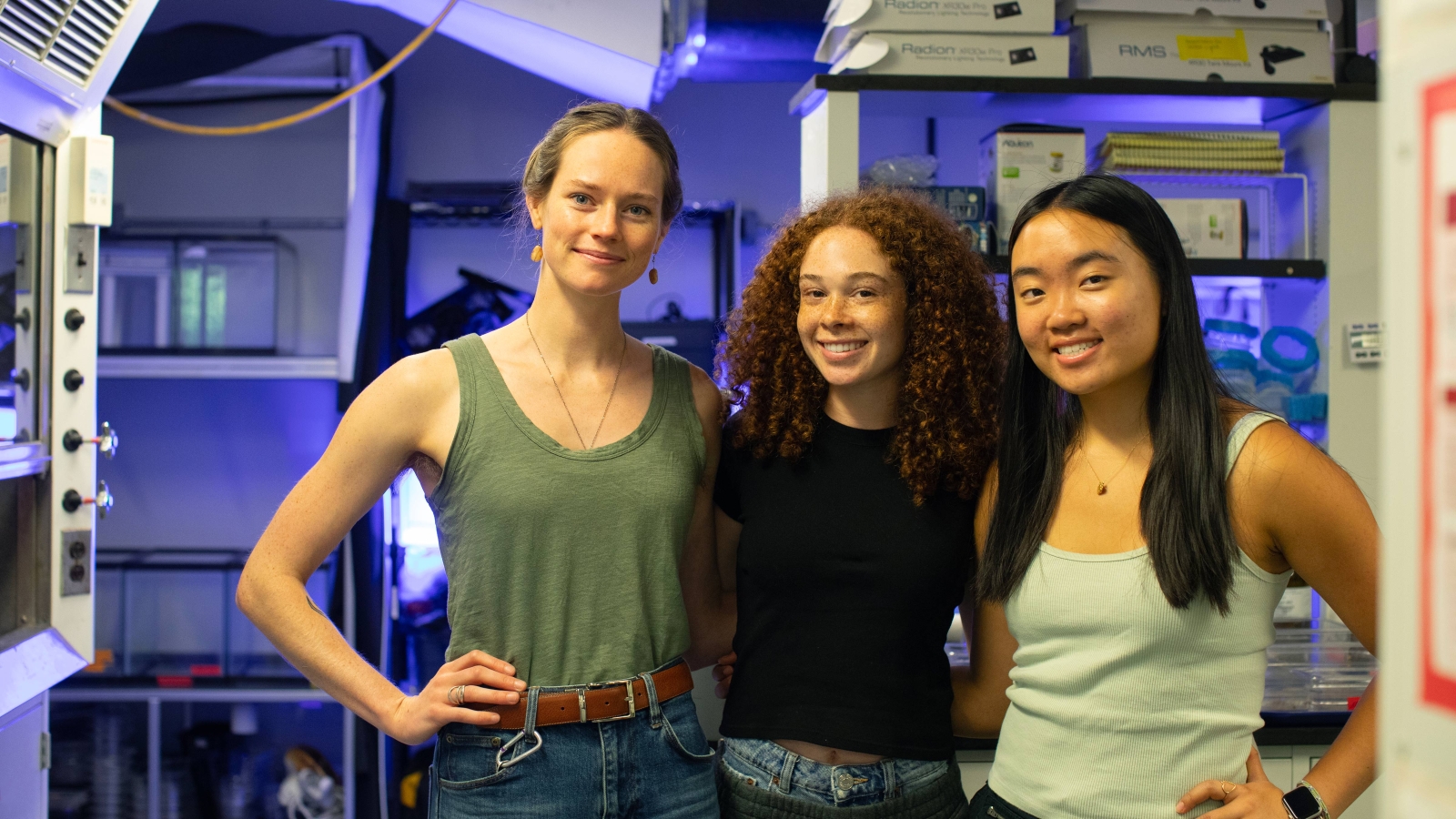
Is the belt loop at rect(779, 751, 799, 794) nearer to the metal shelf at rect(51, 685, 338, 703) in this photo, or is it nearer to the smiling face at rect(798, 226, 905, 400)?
the smiling face at rect(798, 226, 905, 400)

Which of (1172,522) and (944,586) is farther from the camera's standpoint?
(944,586)

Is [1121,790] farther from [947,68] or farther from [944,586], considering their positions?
[947,68]

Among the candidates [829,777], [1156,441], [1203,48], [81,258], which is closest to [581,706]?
[829,777]

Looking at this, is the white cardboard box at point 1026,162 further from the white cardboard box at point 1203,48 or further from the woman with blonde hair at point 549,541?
the woman with blonde hair at point 549,541

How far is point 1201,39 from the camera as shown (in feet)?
8.26

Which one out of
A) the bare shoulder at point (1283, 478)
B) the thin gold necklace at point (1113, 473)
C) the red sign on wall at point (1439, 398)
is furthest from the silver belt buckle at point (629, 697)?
the red sign on wall at point (1439, 398)

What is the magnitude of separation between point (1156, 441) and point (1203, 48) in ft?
5.42

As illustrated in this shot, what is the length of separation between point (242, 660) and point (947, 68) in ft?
9.56

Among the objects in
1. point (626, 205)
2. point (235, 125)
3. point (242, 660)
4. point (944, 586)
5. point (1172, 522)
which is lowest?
point (242, 660)

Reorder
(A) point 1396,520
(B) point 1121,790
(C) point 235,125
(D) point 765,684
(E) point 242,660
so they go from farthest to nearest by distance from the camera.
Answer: (C) point 235,125 → (E) point 242,660 → (D) point 765,684 → (B) point 1121,790 → (A) point 1396,520

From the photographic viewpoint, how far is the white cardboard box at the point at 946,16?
238 centimetres

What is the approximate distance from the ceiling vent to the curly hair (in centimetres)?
154

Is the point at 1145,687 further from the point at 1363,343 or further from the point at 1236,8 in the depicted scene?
the point at 1236,8

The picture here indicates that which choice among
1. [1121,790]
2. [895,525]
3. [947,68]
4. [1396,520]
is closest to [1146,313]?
[895,525]
